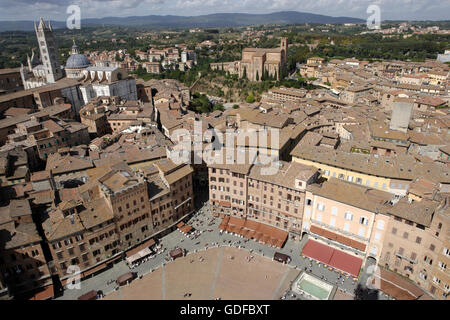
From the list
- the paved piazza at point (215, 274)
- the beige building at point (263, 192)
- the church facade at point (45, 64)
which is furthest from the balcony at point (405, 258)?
the church facade at point (45, 64)

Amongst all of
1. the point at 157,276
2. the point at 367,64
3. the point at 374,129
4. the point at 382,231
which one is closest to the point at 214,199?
the point at 157,276

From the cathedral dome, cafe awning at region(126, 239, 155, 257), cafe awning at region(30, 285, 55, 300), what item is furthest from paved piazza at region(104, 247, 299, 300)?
the cathedral dome

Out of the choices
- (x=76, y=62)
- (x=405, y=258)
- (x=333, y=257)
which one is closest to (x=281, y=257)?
(x=333, y=257)

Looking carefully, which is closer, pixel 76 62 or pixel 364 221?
pixel 364 221

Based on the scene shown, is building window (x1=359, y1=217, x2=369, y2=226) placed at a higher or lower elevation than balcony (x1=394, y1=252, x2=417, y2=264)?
higher

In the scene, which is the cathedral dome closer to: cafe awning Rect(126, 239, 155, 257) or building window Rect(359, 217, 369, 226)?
cafe awning Rect(126, 239, 155, 257)

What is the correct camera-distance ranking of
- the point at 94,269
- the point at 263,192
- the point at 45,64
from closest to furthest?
the point at 94,269 → the point at 263,192 → the point at 45,64

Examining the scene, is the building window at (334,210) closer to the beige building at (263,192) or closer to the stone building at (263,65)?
the beige building at (263,192)

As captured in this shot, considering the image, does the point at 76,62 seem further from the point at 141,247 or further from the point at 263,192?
the point at 263,192
